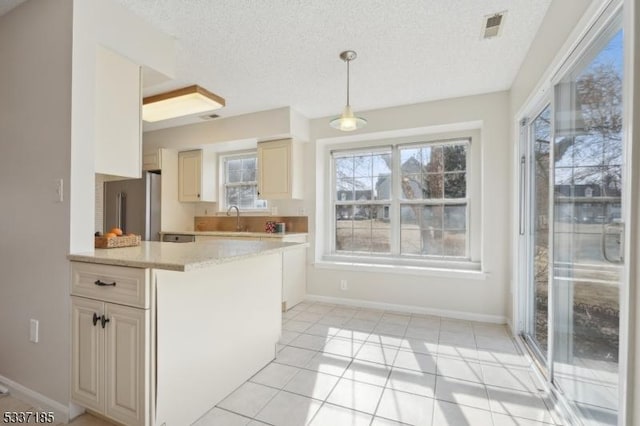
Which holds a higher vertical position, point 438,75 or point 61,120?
point 438,75

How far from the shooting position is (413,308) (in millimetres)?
3650

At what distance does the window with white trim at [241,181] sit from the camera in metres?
4.79

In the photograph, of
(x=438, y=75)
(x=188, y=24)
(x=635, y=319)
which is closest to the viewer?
(x=635, y=319)

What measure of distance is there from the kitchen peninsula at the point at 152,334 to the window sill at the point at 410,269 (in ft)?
7.18

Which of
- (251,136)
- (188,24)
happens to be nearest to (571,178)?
(188,24)

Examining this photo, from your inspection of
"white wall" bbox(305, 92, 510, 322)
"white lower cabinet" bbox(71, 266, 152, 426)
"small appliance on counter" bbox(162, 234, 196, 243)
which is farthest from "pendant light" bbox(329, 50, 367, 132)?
"small appliance on counter" bbox(162, 234, 196, 243)

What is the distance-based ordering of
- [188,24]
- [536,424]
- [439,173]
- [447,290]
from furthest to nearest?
1. [439,173]
2. [447,290]
3. [188,24]
4. [536,424]

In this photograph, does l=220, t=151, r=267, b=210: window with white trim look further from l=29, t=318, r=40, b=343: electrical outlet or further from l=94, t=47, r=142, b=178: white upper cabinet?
l=29, t=318, r=40, b=343: electrical outlet

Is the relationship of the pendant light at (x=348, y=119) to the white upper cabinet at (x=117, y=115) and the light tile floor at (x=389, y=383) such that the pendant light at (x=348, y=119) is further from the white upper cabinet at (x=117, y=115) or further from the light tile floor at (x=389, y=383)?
the light tile floor at (x=389, y=383)

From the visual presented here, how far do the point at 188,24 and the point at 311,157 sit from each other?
2.29 meters

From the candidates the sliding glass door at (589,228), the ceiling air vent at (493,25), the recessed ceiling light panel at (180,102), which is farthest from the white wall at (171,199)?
the sliding glass door at (589,228)

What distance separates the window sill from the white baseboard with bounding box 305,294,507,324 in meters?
0.41

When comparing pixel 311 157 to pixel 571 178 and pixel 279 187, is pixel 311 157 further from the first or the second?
pixel 571 178

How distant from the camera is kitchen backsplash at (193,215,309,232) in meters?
4.30
